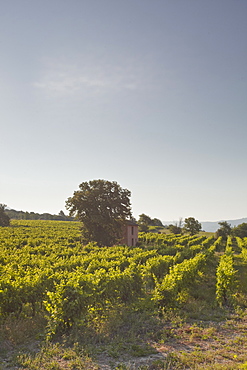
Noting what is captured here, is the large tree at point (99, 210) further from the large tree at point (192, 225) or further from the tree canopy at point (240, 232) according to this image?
the tree canopy at point (240, 232)

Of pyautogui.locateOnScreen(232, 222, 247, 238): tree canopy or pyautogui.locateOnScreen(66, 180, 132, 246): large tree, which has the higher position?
pyautogui.locateOnScreen(66, 180, 132, 246): large tree

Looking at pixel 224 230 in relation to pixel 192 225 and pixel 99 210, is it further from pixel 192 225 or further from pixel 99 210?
pixel 99 210

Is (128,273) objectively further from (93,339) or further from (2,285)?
(2,285)

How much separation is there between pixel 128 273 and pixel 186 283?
3797mm

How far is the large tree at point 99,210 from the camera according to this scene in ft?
118

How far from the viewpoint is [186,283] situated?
45.6ft

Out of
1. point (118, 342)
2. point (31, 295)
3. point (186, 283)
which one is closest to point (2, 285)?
point (31, 295)

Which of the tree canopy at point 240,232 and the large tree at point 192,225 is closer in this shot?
the large tree at point 192,225

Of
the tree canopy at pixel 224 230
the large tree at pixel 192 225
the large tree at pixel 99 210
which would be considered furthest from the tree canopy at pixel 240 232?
the large tree at pixel 99 210

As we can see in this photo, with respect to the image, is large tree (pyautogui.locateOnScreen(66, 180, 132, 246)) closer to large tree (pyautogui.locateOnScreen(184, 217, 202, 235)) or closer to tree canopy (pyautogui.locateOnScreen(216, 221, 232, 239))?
large tree (pyautogui.locateOnScreen(184, 217, 202, 235))

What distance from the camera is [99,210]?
120 ft

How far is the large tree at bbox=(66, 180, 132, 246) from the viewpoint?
36.1 metres

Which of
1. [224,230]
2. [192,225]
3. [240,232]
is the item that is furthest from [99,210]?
[240,232]

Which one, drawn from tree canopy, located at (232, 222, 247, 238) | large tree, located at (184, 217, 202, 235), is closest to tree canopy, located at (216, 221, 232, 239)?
tree canopy, located at (232, 222, 247, 238)
